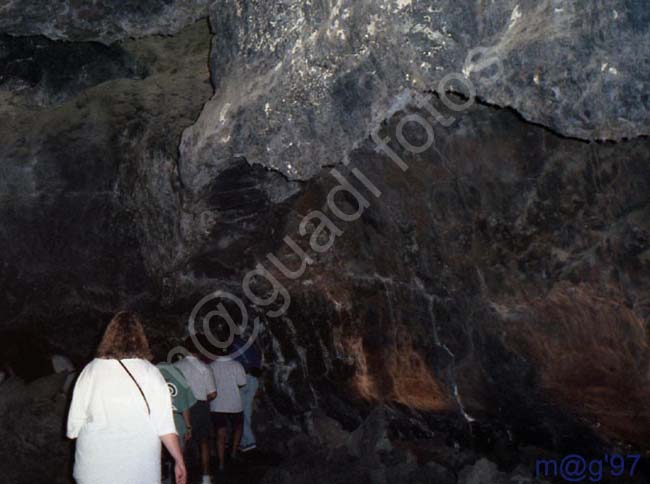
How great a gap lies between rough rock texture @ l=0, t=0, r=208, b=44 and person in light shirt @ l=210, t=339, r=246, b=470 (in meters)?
2.80

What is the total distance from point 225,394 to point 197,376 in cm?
51

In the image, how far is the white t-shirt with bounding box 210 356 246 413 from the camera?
6078 mm

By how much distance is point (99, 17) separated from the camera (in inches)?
187

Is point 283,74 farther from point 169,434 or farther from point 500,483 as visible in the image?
point 500,483

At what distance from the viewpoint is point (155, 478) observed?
3.37 meters

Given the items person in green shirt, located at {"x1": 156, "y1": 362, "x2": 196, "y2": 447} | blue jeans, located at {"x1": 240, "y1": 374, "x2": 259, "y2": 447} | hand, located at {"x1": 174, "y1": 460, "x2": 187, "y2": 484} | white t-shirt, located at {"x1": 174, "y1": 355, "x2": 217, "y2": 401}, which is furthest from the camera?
blue jeans, located at {"x1": 240, "y1": 374, "x2": 259, "y2": 447}

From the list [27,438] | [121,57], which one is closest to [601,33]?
[121,57]

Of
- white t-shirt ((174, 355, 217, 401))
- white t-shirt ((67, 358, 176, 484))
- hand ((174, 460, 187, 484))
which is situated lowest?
hand ((174, 460, 187, 484))

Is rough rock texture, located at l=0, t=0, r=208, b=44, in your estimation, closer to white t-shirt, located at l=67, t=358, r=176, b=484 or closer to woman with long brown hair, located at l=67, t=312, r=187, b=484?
woman with long brown hair, located at l=67, t=312, r=187, b=484

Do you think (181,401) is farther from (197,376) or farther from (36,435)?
(36,435)

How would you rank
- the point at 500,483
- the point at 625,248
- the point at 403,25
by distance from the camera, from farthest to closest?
the point at 500,483, the point at 625,248, the point at 403,25

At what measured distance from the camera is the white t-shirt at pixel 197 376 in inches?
Answer: 223

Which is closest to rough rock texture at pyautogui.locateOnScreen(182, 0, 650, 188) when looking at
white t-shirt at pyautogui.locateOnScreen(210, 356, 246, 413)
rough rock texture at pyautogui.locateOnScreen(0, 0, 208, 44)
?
rough rock texture at pyautogui.locateOnScreen(0, 0, 208, 44)

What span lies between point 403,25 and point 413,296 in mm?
2173
